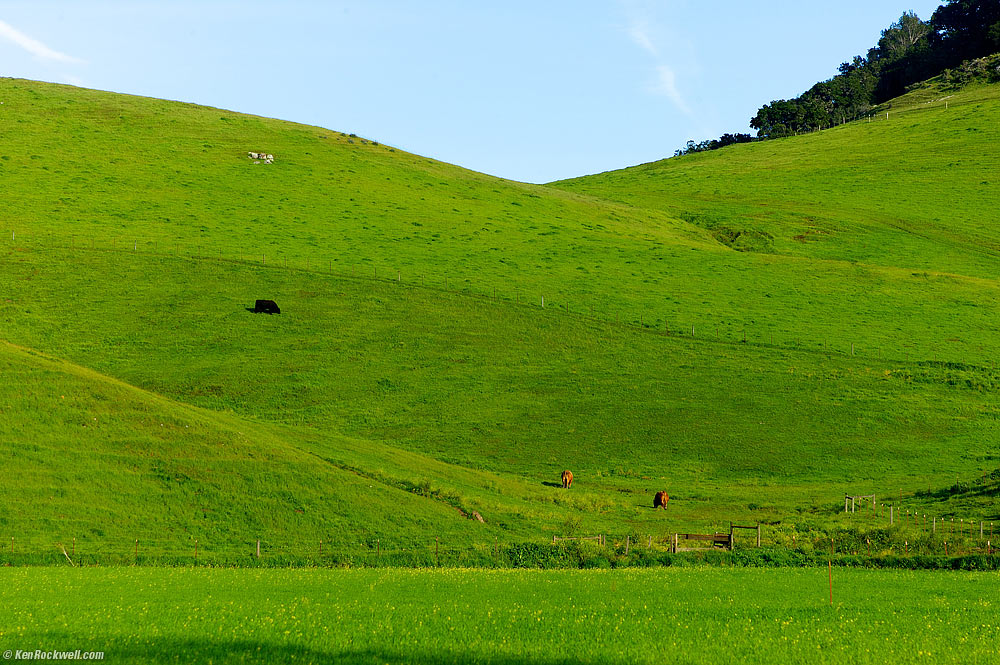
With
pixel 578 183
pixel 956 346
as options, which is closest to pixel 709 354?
pixel 956 346

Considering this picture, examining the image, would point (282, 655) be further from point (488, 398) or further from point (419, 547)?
point (488, 398)

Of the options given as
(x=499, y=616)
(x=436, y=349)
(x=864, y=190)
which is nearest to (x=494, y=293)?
(x=436, y=349)

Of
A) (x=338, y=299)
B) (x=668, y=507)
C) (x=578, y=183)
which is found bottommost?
(x=668, y=507)

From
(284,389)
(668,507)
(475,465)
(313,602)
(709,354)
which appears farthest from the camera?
(709,354)

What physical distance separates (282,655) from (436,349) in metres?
60.7

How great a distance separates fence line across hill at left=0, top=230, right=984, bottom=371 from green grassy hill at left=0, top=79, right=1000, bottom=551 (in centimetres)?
37

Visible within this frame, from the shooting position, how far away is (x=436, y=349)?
78.2m

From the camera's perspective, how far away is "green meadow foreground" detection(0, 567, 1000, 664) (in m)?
18.6

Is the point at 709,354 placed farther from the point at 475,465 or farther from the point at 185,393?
the point at 185,393

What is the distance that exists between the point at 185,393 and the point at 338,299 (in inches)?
834

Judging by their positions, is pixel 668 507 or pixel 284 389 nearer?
pixel 668 507

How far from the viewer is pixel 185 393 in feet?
223

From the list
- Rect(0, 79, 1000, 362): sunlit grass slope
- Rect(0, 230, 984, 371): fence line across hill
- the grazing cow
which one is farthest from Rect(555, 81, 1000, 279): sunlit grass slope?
the grazing cow

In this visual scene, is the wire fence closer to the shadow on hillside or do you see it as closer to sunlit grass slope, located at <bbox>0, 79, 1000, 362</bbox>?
the shadow on hillside
